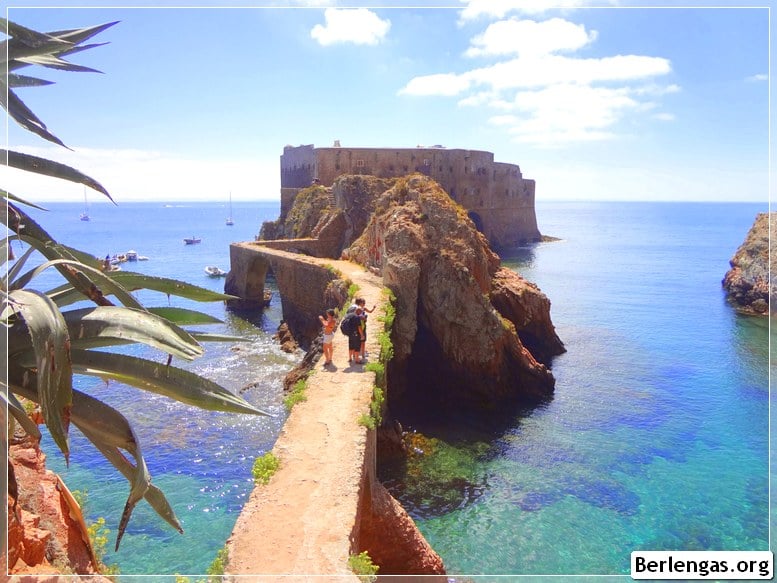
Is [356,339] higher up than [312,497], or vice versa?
[356,339]

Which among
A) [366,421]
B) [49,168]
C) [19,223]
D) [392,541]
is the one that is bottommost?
[392,541]

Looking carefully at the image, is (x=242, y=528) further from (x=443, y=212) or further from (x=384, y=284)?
(x=443, y=212)

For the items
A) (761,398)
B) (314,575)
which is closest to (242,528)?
(314,575)

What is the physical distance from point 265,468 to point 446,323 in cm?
1215

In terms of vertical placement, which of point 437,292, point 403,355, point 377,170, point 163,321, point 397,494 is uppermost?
point 377,170

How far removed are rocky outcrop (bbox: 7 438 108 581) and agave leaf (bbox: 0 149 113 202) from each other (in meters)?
2.47

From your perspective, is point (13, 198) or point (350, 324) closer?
point (13, 198)

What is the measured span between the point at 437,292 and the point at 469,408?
413cm

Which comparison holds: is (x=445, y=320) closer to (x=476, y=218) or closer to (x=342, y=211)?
(x=342, y=211)

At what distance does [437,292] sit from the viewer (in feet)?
65.1

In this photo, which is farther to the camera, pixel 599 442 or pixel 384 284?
pixel 384 284

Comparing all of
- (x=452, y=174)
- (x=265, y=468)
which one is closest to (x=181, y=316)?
(x=265, y=468)

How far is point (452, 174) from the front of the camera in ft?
195

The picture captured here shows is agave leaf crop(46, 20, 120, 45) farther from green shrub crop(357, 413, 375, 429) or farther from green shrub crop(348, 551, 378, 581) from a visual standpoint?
Result: green shrub crop(357, 413, 375, 429)
